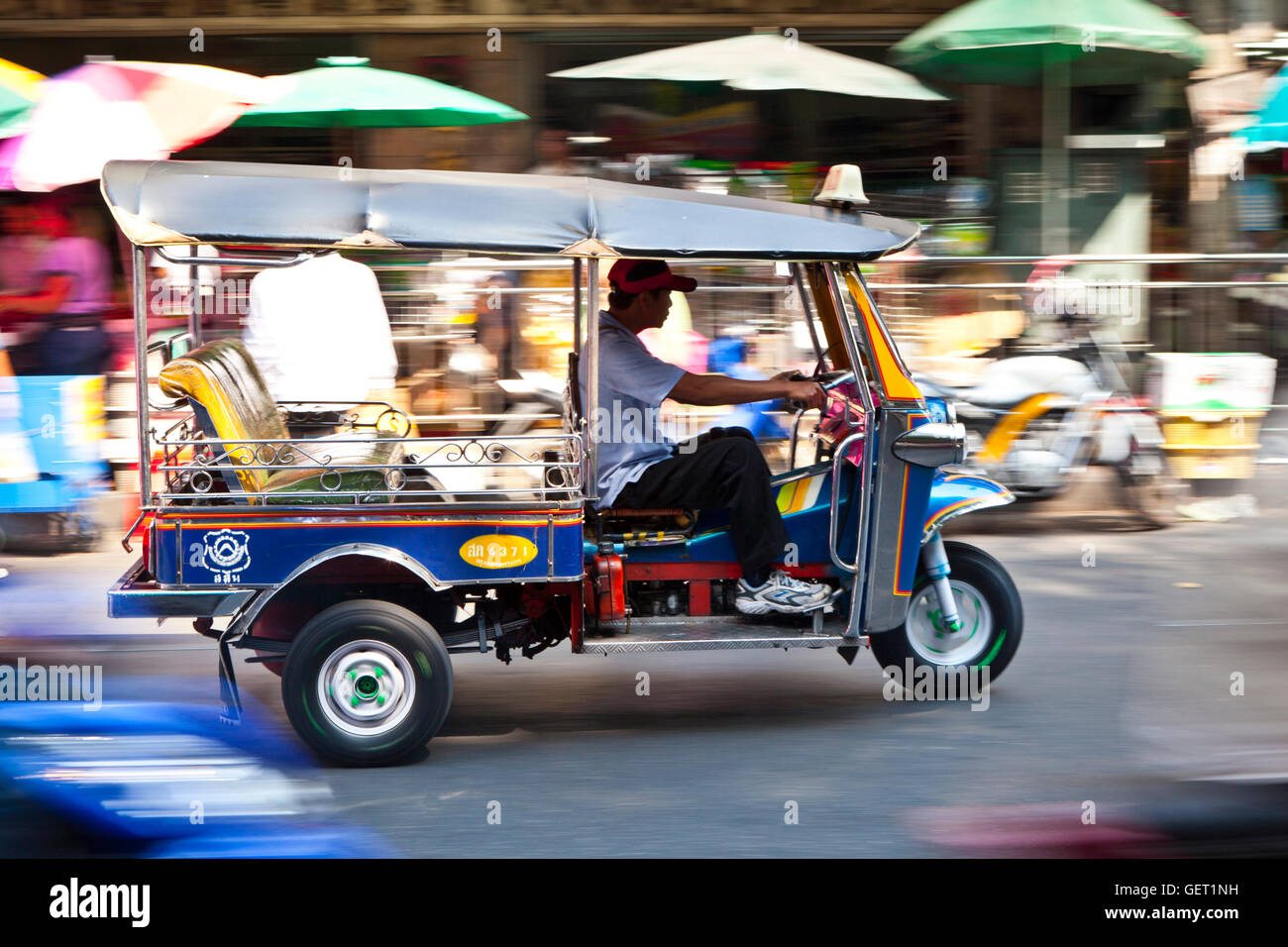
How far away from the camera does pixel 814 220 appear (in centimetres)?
496

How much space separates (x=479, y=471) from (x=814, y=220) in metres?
2.94

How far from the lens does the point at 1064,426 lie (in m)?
8.78

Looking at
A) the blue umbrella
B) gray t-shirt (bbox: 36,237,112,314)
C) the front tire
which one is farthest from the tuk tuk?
the blue umbrella

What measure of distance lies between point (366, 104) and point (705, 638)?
6.13 metres

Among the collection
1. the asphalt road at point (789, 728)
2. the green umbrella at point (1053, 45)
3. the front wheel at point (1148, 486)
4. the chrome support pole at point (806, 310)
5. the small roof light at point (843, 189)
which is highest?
the green umbrella at point (1053, 45)

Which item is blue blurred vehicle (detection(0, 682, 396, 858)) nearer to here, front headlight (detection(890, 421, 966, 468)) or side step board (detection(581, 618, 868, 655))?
side step board (detection(581, 618, 868, 655))

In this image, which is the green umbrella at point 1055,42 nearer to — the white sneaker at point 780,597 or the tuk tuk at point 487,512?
the tuk tuk at point 487,512

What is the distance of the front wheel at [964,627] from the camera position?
555 cm

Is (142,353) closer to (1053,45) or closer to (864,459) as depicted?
(864,459)

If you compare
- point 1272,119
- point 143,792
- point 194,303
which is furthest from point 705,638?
point 1272,119

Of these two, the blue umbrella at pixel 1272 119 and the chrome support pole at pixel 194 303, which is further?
the blue umbrella at pixel 1272 119

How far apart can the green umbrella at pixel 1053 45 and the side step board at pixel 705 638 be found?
247 inches

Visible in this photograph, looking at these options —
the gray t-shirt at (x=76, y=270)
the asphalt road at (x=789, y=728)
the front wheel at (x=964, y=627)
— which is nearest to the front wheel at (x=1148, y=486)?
the asphalt road at (x=789, y=728)

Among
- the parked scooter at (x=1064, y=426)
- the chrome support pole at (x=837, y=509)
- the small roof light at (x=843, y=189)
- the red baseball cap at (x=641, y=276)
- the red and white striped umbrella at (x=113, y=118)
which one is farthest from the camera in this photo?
the red and white striped umbrella at (x=113, y=118)
